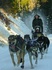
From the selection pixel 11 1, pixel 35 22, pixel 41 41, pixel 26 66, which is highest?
pixel 11 1

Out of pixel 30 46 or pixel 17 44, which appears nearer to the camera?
pixel 17 44

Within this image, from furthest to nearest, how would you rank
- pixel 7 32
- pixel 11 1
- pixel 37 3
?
1. pixel 37 3
2. pixel 11 1
3. pixel 7 32

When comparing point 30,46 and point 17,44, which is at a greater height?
point 30,46

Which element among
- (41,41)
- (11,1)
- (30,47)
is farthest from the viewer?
(11,1)

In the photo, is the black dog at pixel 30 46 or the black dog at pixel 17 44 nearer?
the black dog at pixel 17 44

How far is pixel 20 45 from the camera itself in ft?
35.6

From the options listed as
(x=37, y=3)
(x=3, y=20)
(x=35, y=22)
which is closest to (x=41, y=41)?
(x=35, y=22)

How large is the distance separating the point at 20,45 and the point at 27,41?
18.2 inches

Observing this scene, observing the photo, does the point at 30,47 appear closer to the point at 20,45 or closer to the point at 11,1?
the point at 20,45

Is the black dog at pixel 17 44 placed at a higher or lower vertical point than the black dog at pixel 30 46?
lower

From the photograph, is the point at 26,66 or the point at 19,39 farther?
the point at 26,66

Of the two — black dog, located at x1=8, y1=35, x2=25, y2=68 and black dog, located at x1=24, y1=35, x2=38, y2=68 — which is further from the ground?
black dog, located at x1=24, y1=35, x2=38, y2=68

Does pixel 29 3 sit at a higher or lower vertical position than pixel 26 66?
higher

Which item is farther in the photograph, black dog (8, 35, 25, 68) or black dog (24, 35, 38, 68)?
black dog (24, 35, 38, 68)
